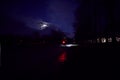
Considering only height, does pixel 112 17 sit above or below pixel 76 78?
above

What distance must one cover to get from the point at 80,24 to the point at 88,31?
3.36 m

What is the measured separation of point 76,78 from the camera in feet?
23.4

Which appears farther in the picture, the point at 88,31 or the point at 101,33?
the point at 88,31

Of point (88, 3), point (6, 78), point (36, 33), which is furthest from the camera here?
point (36, 33)

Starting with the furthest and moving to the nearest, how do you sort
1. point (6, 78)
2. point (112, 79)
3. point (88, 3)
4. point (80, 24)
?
1. point (80, 24)
2. point (88, 3)
3. point (6, 78)
4. point (112, 79)

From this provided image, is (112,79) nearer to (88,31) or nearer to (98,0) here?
(98,0)

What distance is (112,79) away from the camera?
22.2 ft

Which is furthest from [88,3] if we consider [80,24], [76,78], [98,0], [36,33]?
[36,33]

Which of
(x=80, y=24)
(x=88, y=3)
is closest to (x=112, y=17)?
(x=88, y=3)

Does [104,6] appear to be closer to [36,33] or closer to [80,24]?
[80,24]

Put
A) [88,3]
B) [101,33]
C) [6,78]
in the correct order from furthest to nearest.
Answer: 1. [101,33]
2. [88,3]
3. [6,78]

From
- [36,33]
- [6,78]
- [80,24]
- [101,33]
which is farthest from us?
[36,33]

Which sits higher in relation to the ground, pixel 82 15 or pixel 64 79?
pixel 82 15

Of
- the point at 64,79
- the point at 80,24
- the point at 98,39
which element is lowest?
the point at 64,79
